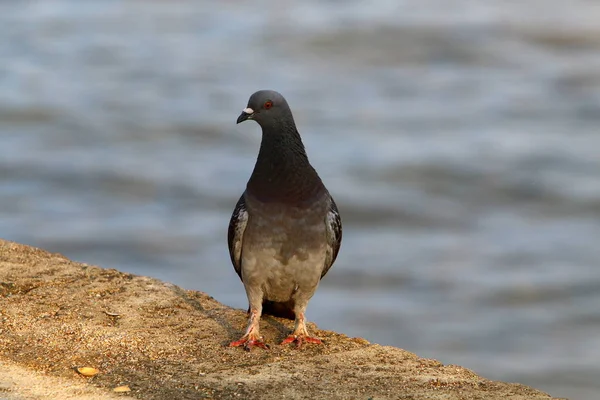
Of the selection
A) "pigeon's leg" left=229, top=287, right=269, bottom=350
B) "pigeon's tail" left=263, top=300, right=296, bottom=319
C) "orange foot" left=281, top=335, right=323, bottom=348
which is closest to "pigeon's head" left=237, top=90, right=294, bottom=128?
"pigeon's leg" left=229, top=287, right=269, bottom=350

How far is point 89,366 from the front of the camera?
682 centimetres

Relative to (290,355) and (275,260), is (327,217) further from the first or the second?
(290,355)

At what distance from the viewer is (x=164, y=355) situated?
7.10 metres

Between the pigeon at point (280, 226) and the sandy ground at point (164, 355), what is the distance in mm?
336

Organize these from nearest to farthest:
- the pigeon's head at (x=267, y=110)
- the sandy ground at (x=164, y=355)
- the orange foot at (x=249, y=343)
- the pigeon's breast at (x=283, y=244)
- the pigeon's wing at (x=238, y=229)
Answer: the sandy ground at (x=164, y=355)
the orange foot at (x=249, y=343)
the pigeon's breast at (x=283, y=244)
the pigeon's wing at (x=238, y=229)
the pigeon's head at (x=267, y=110)

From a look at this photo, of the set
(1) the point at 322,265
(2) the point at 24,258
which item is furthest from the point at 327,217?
(2) the point at 24,258

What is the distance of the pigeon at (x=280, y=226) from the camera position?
7.52 m

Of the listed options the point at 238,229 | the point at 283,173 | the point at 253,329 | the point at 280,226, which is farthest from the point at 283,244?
the point at 253,329

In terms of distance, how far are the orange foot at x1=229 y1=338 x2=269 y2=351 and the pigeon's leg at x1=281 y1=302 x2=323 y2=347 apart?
17 cm

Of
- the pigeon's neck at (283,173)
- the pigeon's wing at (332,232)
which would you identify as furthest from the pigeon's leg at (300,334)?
the pigeon's neck at (283,173)

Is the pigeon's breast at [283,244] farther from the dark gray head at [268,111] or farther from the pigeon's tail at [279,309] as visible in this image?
the dark gray head at [268,111]

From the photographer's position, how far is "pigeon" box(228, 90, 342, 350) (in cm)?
752

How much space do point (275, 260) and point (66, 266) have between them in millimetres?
2131

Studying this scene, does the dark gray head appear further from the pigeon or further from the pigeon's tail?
the pigeon's tail
